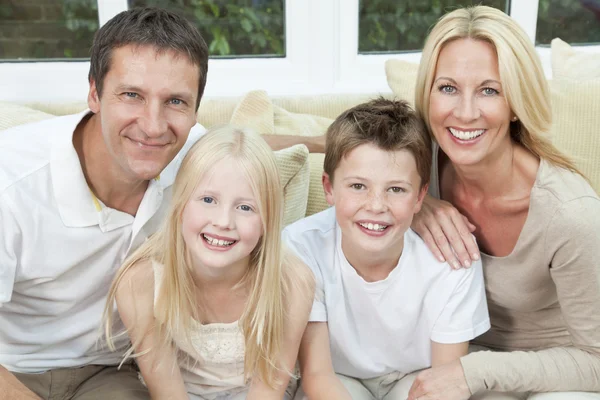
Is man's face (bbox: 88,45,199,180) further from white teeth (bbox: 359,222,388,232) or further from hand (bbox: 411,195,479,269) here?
hand (bbox: 411,195,479,269)

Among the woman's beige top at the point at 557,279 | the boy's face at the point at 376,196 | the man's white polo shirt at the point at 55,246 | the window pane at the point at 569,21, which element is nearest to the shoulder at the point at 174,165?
the man's white polo shirt at the point at 55,246

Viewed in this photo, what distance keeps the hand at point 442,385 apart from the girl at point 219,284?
0.27 m

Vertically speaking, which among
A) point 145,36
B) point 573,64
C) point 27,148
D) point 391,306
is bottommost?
point 391,306

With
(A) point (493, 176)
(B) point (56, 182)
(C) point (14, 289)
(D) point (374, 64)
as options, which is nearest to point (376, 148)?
(A) point (493, 176)

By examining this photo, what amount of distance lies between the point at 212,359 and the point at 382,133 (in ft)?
1.96

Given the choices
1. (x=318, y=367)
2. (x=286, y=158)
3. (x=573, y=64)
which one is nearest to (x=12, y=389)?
(x=318, y=367)

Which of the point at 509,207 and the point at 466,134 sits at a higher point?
the point at 466,134

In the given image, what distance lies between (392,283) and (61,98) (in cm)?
135

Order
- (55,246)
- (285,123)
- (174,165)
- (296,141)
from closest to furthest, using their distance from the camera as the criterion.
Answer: (55,246) < (174,165) < (296,141) < (285,123)

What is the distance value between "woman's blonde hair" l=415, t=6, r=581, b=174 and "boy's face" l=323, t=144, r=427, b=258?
172mm

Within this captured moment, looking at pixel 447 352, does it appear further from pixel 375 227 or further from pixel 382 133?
pixel 382 133

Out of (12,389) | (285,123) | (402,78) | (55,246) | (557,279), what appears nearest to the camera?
(12,389)

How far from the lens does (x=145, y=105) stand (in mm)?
1361

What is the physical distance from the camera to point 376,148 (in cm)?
149
